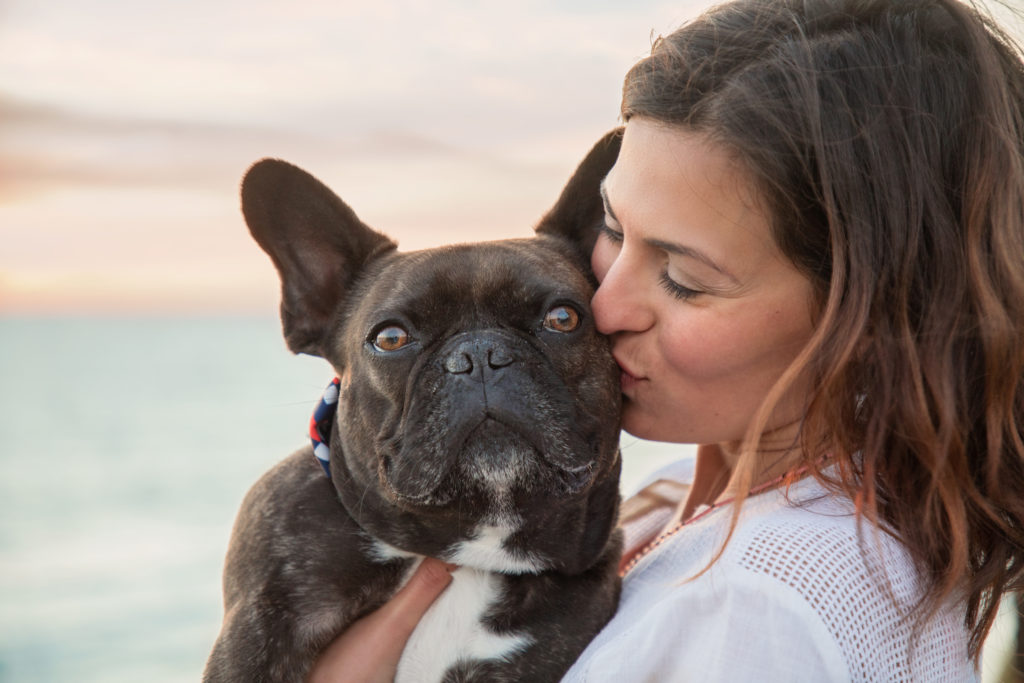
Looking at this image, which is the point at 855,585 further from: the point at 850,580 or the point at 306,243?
the point at 306,243

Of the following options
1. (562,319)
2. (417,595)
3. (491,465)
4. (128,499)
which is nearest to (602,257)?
(562,319)

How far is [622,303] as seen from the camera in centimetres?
282

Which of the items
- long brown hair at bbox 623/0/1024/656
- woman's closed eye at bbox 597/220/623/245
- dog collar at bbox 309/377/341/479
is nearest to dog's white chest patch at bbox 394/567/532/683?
dog collar at bbox 309/377/341/479

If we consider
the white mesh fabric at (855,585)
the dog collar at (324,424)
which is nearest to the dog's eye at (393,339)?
the dog collar at (324,424)

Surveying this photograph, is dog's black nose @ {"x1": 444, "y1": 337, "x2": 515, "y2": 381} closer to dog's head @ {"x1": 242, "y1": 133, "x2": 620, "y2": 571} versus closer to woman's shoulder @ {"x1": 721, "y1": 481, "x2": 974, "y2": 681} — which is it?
dog's head @ {"x1": 242, "y1": 133, "x2": 620, "y2": 571}

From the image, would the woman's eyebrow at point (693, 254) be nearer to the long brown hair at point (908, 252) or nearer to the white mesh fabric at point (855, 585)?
the long brown hair at point (908, 252)

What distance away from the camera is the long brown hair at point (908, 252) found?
245 cm

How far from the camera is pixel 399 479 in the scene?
2.75m

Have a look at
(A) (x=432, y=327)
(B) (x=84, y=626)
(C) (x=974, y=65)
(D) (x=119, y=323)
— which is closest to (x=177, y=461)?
(B) (x=84, y=626)

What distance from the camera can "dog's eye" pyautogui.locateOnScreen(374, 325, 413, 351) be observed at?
2959mm

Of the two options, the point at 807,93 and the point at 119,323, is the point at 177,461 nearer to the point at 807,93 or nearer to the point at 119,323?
the point at 807,93

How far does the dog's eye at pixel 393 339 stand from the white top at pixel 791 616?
1.05m

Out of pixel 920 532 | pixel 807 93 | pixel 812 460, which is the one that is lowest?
pixel 920 532

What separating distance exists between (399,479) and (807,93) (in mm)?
1516
